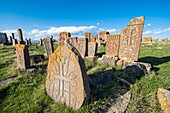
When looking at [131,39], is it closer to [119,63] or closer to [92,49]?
[119,63]

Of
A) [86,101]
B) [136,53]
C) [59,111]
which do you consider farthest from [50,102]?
[136,53]

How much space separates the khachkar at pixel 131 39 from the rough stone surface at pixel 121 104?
3.40 m

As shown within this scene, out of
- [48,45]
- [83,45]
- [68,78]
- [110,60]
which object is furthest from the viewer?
[48,45]

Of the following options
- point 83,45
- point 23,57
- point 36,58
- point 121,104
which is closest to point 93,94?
point 121,104

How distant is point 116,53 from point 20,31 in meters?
14.6

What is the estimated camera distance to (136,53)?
20.5 feet

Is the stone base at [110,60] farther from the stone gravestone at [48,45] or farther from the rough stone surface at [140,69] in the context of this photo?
the stone gravestone at [48,45]

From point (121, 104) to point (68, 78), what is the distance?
62.1 inches

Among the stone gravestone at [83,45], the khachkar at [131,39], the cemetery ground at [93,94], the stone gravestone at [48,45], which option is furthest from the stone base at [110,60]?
the stone gravestone at [48,45]

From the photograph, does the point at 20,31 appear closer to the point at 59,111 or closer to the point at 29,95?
the point at 29,95

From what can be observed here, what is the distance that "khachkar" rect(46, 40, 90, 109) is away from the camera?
9.14ft

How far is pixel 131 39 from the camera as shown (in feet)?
20.8

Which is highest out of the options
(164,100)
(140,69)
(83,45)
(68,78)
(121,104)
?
(83,45)

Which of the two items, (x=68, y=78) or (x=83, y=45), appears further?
(x=83, y=45)
